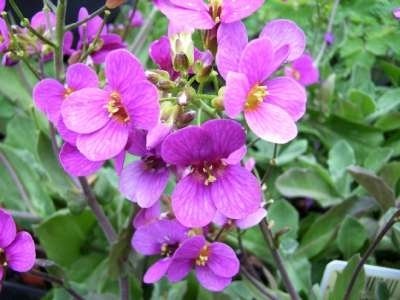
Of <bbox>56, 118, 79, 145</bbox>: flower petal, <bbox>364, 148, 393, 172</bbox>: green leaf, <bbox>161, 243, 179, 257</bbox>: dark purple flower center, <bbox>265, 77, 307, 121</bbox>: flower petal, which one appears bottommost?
<bbox>364, 148, 393, 172</bbox>: green leaf

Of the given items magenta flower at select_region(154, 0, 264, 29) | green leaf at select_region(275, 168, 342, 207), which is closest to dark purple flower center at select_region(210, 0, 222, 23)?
magenta flower at select_region(154, 0, 264, 29)

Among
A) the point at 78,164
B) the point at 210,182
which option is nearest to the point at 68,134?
the point at 78,164

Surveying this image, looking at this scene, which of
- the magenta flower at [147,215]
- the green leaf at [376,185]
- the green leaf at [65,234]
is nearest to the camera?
the magenta flower at [147,215]

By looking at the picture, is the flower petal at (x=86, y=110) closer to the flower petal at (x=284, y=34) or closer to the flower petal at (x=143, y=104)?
the flower petal at (x=143, y=104)

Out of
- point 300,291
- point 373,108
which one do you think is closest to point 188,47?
point 300,291

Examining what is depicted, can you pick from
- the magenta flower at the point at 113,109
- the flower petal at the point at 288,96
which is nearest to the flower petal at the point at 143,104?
the magenta flower at the point at 113,109

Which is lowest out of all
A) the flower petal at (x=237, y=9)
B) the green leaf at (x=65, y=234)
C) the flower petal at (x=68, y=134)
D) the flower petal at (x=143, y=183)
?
the green leaf at (x=65, y=234)

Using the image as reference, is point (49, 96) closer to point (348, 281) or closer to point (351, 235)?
point (348, 281)

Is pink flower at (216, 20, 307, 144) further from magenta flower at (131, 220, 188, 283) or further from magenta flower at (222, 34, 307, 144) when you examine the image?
magenta flower at (131, 220, 188, 283)
